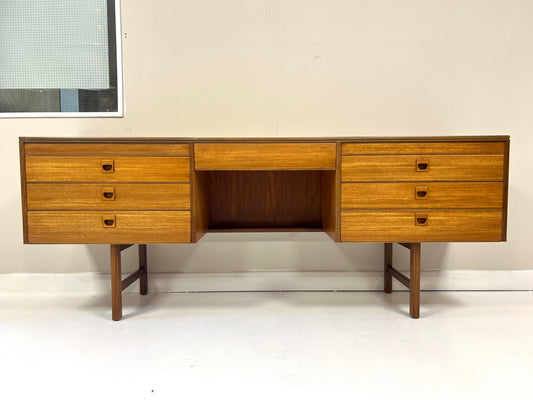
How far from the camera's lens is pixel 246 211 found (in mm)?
2008

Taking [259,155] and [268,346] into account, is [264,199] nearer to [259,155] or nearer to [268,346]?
[259,155]

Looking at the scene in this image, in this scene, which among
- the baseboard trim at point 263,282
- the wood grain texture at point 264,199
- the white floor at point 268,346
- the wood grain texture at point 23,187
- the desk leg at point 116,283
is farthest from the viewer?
the baseboard trim at point 263,282

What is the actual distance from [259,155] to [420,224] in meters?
0.80

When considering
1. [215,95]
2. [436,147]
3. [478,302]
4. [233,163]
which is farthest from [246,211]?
[478,302]

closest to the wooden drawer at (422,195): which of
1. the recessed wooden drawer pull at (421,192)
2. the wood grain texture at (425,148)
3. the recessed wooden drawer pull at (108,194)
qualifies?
the recessed wooden drawer pull at (421,192)

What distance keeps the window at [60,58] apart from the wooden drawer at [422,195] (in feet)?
4.72

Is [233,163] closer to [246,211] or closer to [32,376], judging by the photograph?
[246,211]

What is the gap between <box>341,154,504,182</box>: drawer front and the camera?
159 centimetres

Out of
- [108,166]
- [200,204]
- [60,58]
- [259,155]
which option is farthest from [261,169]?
[60,58]

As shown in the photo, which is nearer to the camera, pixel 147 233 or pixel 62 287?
pixel 147 233

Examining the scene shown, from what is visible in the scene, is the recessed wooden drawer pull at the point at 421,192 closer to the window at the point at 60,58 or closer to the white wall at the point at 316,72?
the white wall at the point at 316,72

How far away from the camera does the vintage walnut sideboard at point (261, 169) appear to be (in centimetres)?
157

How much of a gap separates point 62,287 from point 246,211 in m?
1.20

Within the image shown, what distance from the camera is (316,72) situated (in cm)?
205
